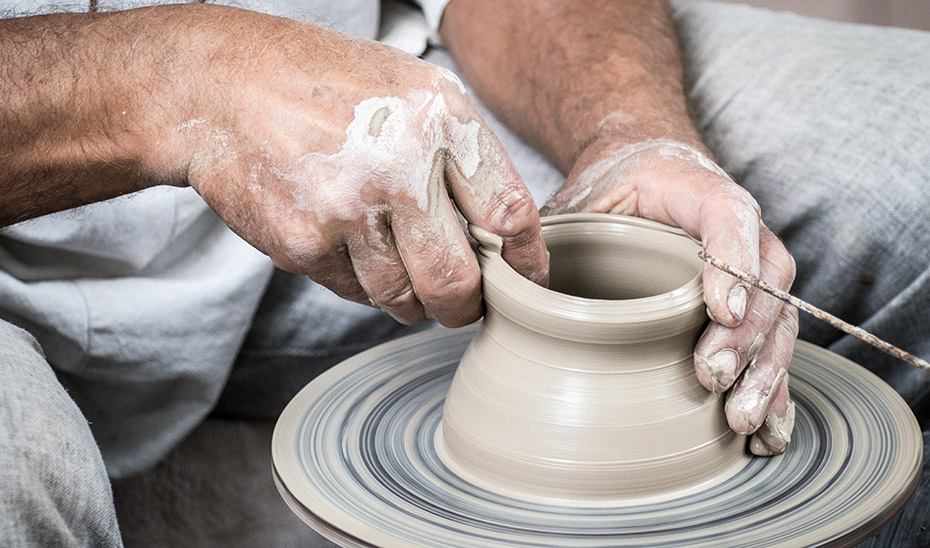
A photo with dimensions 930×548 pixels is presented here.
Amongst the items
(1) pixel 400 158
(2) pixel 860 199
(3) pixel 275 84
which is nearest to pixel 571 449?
(1) pixel 400 158

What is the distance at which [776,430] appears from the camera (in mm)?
883

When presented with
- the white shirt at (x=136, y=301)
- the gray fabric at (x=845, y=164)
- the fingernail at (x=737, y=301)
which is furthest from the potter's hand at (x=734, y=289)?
the white shirt at (x=136, y=301)

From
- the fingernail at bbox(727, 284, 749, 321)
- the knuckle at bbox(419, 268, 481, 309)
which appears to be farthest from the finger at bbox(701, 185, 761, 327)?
the knuckle at bbox(419, 268, 481, 309)

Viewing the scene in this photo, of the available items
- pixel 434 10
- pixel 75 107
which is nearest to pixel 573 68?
pixel 434 10

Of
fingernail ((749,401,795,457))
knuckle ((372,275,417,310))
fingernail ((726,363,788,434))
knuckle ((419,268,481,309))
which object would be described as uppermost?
knuckle ((419,268,481,309))

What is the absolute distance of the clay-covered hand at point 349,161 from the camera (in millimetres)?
807

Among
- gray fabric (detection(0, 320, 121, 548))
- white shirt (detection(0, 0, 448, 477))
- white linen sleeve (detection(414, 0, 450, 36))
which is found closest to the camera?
gray fabric (detection(0, 320, 121, 548))

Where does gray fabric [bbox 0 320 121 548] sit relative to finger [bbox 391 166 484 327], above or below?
below

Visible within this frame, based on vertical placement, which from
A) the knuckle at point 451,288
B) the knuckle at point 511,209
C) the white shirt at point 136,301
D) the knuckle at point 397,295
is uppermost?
the knuckle at point 511,209

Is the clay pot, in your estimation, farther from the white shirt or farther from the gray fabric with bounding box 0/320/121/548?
the white shirt

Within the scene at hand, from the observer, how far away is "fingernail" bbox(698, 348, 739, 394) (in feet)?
2.77

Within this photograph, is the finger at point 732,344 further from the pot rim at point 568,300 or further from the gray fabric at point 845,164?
the gray fabric at point 845,164

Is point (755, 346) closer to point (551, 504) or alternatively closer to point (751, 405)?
point (751, 405)

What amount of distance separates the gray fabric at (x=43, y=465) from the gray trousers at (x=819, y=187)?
8 cm
